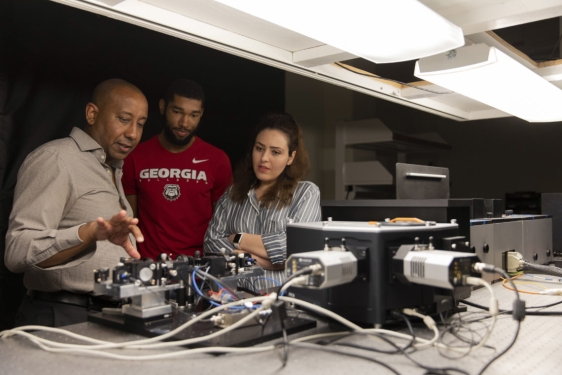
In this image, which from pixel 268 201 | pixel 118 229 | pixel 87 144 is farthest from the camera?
pixel 268 201

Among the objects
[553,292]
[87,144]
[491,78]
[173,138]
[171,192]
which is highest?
[491,78]

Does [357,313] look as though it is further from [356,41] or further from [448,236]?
[356,41]

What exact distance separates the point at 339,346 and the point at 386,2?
777 mm

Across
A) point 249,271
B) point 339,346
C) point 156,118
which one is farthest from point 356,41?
point 156,118

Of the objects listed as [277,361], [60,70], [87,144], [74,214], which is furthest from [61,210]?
[60,70]

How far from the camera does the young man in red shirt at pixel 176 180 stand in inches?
80.6

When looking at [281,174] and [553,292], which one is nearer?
[553,292]

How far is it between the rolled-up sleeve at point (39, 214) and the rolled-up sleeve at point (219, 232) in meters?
0.55

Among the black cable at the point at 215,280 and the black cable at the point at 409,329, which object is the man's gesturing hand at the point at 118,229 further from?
the black cable at the point at 409,329

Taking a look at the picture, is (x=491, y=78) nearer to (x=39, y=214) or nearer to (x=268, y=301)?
(x=268, y=301)

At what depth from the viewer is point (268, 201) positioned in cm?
176

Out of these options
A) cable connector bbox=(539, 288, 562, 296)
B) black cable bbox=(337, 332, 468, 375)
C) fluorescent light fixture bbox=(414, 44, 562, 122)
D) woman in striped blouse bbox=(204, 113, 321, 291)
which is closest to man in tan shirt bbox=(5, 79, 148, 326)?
woman in striped blouse bbox=(204, 113, 321, 291)

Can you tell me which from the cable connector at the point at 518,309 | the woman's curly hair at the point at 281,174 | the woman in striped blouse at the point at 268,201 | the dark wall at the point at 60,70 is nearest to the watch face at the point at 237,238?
the woman in striped blouse at the point at 268,201

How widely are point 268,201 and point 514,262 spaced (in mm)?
965
